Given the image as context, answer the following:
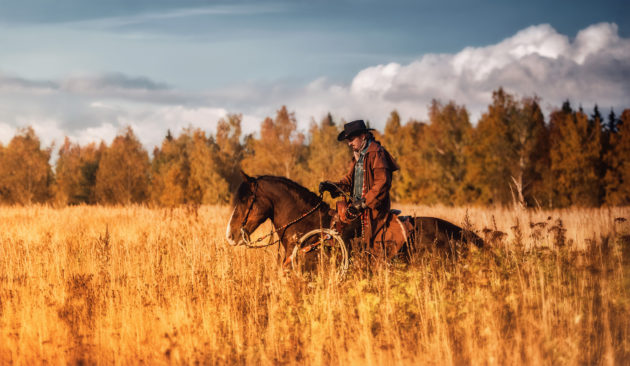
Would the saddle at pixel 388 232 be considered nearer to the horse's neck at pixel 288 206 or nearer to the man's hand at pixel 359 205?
the man's hand at pixel 359 205

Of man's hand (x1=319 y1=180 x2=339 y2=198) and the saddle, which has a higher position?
man's hand (x1=319 y1=180 x2=339 y2=198)

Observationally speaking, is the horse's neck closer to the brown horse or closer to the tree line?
the brown horse

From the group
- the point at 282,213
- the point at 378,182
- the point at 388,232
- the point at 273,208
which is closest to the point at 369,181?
the point at 378,182

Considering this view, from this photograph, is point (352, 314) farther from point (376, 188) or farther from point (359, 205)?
point (376, 188)

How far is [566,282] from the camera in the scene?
5.64m

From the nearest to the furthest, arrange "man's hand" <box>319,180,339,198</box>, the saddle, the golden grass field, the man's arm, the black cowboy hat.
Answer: the golden grass field → the man's arm → the saddle → the black cowboy hat → "man's hand" <box>319,180,339,198</box>

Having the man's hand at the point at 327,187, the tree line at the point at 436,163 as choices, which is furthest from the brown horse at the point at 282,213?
the tree line at the point at 436,163

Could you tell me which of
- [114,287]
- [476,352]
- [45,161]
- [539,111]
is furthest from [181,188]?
[476,352]

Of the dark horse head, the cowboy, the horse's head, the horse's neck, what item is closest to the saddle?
→ the cowboy

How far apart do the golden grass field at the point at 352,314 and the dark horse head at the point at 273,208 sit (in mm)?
488

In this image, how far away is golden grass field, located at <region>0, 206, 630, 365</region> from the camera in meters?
4.58

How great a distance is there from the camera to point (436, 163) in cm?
3431

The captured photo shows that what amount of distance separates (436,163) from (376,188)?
2968 cm

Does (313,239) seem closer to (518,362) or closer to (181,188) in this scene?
(518,362)
